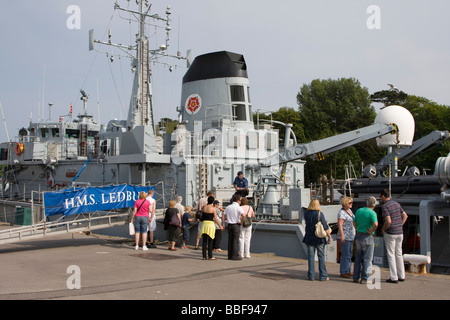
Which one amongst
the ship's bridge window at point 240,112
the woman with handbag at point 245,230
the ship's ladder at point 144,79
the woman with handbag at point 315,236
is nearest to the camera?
the woman with handbag at point 315,236

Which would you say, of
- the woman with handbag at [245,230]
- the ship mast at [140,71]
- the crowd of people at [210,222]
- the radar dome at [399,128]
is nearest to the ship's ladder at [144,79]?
the ship mast at [140,71]

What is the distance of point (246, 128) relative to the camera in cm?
1827

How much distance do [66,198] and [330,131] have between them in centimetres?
3179

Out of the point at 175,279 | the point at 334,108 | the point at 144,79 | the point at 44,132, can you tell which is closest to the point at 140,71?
the point at 144,79

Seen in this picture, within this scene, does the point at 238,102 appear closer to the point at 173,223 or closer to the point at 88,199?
the point at 173,223

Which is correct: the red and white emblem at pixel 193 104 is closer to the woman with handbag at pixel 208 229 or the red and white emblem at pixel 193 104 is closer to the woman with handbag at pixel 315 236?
the woman with handbag at pixel 208 229

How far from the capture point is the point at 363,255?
7.75 meters

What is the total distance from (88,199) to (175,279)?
549 centimetres

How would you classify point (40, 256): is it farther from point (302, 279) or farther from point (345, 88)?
point (345, 88)

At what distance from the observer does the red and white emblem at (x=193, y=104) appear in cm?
1881

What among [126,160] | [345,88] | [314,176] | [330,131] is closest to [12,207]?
[126,160]

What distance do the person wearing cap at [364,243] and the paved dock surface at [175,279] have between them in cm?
25

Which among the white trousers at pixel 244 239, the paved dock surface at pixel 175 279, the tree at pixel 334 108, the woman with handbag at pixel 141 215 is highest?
the tree at pixel 334 108

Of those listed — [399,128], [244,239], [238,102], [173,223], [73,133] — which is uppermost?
[238,102]
